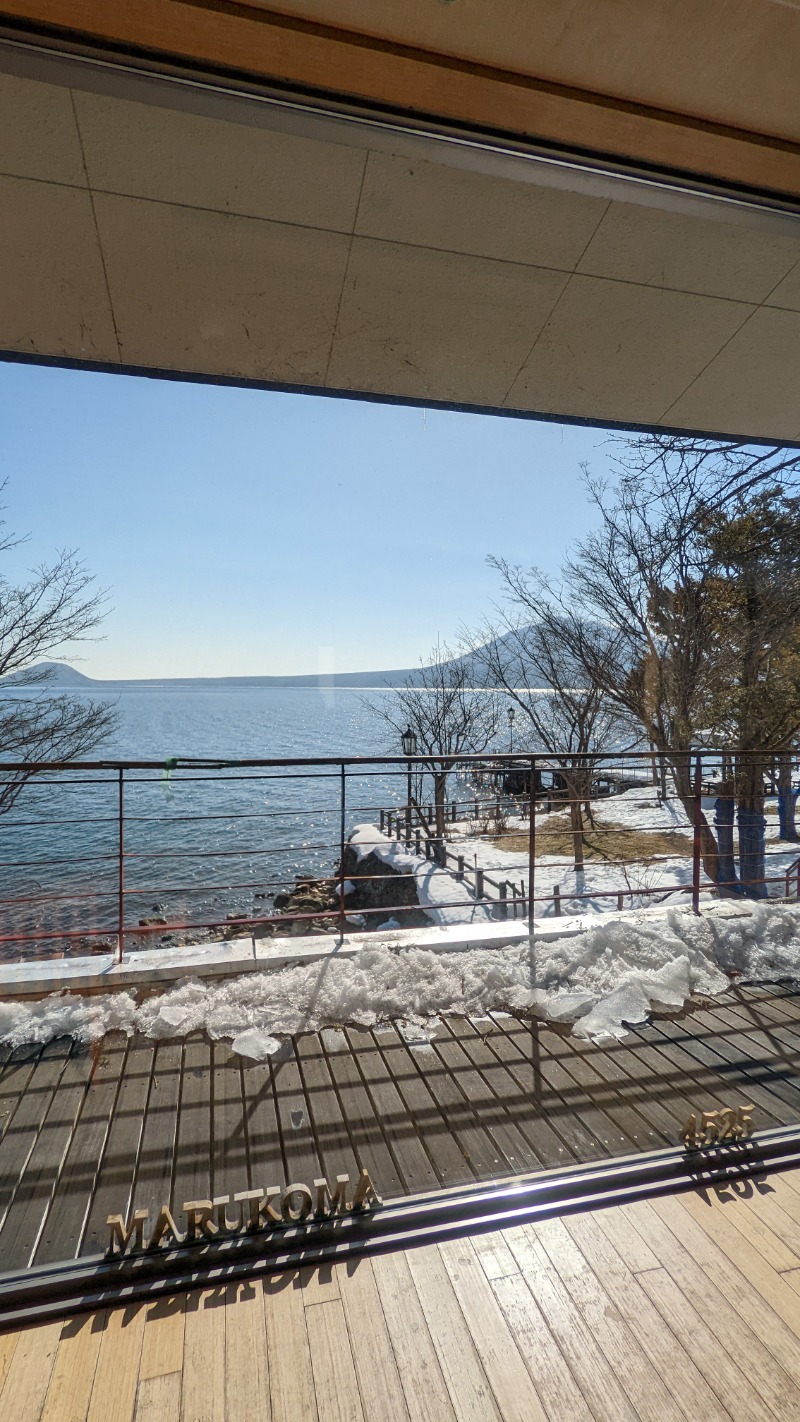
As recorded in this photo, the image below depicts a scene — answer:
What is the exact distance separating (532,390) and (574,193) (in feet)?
1.71

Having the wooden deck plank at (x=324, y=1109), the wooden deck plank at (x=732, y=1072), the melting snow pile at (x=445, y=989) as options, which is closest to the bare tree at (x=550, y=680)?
the melting snow pile at (x=445, y=989)

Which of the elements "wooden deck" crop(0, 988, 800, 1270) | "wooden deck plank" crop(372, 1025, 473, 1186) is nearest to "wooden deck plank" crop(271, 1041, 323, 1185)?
"wooden deck" crop(0, 988, 800, 1270)

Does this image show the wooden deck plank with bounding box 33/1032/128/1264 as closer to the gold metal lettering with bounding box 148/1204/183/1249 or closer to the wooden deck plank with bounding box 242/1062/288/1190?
the gold metal lettering with bounding box 148/1204/183/1249

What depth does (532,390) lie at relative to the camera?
6.01ft

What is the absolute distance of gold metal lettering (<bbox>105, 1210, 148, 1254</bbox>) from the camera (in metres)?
1.19

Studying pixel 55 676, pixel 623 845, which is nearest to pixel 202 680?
pixel 55 676

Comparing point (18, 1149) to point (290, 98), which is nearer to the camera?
point (290, 98)

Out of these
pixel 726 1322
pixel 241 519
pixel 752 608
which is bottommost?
pixel 726 1322

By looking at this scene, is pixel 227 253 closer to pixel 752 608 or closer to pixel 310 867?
pixel 752 608

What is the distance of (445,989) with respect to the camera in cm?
218

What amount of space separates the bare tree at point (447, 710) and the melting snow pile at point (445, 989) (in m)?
9.12

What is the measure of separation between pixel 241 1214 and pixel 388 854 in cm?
798

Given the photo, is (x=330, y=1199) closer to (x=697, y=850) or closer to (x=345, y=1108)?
(x=345, y=1108)

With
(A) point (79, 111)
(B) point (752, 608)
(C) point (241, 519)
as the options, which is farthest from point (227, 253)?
(C) point (241, 519)
